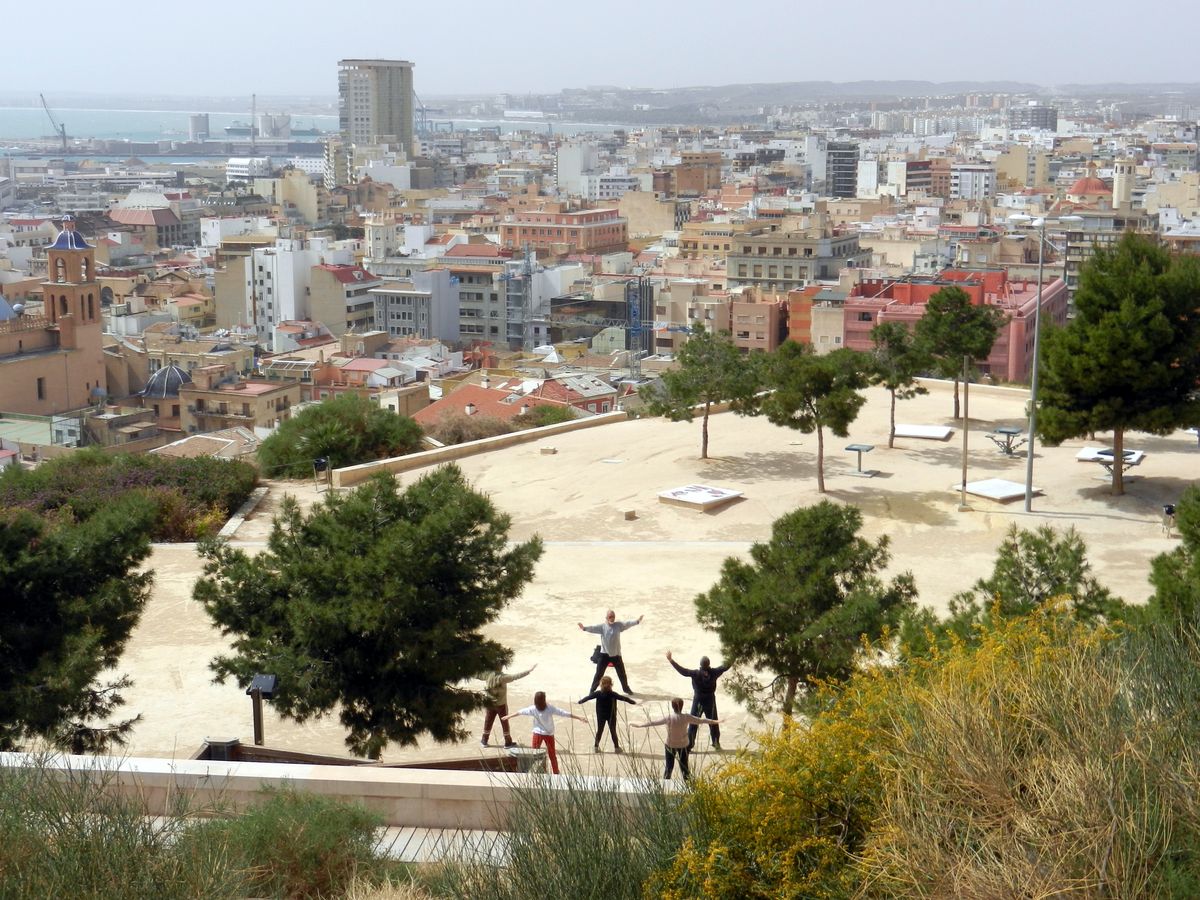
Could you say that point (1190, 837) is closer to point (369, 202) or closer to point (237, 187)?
point (369, 202)

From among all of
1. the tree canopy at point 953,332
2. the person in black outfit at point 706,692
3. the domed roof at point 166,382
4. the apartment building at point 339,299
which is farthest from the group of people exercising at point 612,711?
the apartment building at point 339,299

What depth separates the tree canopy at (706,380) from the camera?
47.8 ft

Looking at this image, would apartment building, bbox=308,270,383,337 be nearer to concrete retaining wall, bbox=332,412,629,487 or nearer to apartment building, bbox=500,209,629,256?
apartment building, bbox=500,209,629,256

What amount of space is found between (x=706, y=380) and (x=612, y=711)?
26.1ft

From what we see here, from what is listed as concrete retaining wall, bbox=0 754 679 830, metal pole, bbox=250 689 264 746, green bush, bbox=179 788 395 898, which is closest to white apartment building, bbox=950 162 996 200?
metal pole, bbox=250 689 264 746

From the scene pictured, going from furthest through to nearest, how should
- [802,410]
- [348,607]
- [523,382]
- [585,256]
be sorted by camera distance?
[585,256] < [523,382] < [802,410] < [348,607]

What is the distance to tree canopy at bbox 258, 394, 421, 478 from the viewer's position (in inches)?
595

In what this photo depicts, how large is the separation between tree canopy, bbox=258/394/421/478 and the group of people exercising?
25.0ft

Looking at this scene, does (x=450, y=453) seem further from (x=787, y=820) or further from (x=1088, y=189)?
(x=1088, y=189)

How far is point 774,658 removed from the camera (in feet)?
22.9

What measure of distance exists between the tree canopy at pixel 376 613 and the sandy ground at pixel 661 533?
617mm

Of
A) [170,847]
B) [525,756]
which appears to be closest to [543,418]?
[525,756]

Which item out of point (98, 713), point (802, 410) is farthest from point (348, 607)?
point (802, 410)

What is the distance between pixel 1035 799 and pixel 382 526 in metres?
3.94
